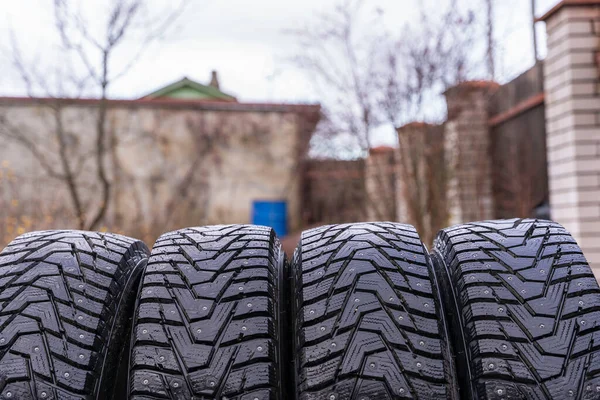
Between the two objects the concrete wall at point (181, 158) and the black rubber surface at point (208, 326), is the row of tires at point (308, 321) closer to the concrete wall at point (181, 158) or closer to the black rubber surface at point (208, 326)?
the black rubber surface at point (208, 326)

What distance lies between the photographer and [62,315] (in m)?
1.37

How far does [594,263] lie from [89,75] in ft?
21.2

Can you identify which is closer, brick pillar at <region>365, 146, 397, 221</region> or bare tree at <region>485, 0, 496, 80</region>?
bare tree at <region>485, 0, 496, 80</region>

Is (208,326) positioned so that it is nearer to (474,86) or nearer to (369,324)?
(369,324)

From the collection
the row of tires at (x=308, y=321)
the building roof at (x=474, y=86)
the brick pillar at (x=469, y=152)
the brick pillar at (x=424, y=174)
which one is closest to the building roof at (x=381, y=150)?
the brick pillar at (x=424, y=174)

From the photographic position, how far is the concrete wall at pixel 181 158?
48.1ft

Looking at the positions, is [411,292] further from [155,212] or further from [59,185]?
[155,212]

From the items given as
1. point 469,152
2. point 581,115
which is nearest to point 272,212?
point 469,152

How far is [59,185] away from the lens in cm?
1376

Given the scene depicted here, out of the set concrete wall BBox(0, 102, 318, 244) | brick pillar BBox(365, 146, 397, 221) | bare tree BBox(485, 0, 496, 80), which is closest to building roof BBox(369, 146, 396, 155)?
brick pillar BBox(365, 146, 397, 221)

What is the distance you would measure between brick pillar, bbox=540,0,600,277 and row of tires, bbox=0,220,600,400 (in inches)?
250

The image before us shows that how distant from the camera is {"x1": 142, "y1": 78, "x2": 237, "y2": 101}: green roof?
52.1 ft

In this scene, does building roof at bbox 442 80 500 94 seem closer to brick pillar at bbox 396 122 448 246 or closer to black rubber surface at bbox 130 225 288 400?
brick pillar at bbox 396 122 448 246

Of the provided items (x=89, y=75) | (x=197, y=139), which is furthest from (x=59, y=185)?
(x=89, y=75)
